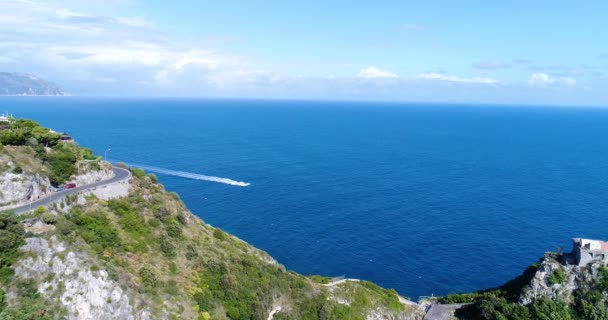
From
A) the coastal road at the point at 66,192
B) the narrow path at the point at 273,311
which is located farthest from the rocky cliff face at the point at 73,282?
the narrow path at the point at 273,311

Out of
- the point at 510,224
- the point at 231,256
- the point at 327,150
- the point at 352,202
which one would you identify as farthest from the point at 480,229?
the point at 327,150

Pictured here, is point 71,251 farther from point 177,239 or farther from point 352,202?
point 352,202

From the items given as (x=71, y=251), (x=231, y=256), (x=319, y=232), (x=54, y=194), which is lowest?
(x=319, y=232)

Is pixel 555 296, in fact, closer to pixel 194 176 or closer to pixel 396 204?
pixel 396 204

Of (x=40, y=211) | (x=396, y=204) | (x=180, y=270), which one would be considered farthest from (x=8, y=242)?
(x=396, y=204)

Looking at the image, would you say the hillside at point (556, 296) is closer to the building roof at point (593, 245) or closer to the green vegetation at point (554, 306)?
the green vegetation at point (554, 306)

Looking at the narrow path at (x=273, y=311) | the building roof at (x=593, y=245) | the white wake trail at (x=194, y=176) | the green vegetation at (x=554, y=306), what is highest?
the building roof at (x=593, y=245)
